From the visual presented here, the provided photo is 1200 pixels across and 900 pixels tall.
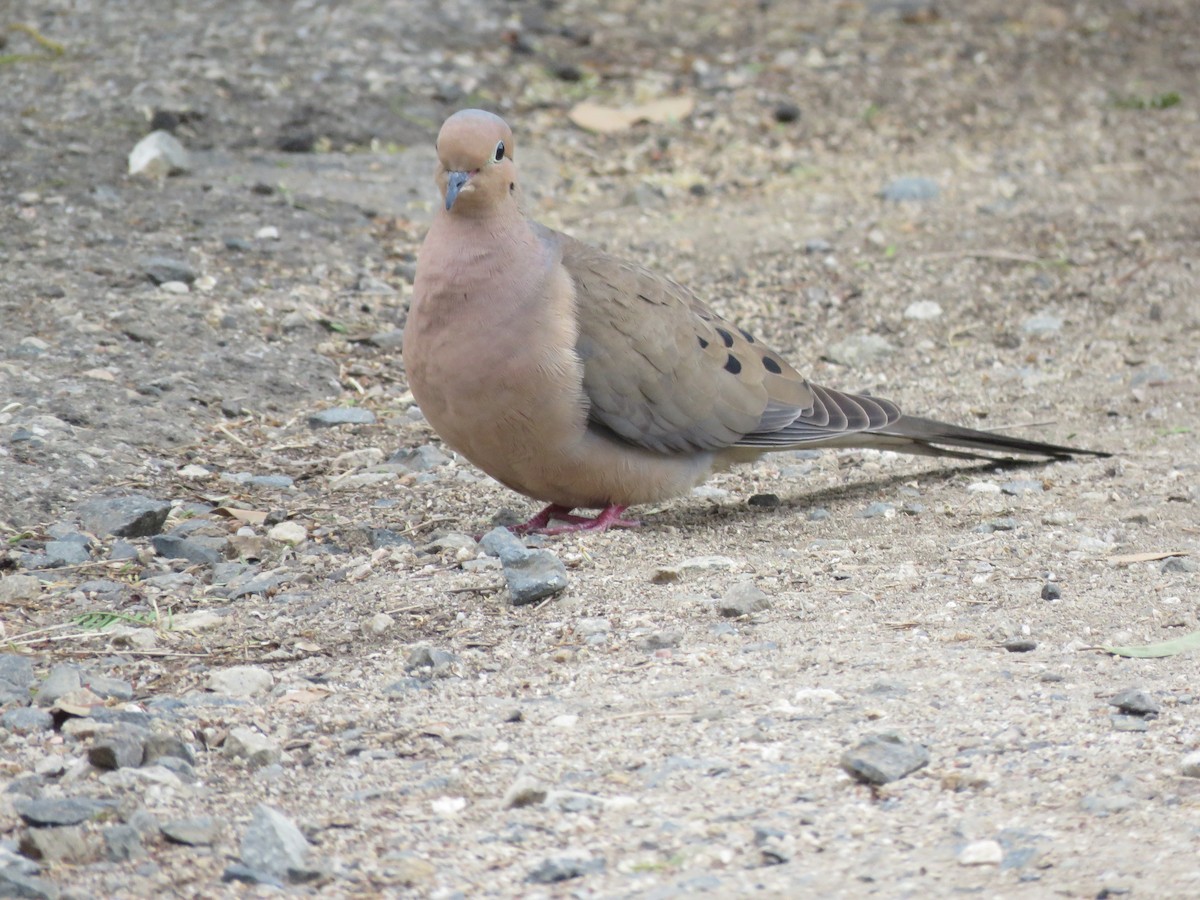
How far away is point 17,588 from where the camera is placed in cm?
400

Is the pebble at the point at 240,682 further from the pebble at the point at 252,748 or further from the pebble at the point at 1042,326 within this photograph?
the pebble at the point at 1042,326

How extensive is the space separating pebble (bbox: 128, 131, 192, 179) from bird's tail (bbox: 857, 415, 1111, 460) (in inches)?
151

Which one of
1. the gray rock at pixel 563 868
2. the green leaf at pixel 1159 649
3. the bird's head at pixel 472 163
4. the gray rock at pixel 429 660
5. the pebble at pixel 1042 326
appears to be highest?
the bird's head at pixel 472 163

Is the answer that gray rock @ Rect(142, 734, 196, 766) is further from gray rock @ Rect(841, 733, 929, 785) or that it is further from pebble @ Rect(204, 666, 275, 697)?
gray rock @ Rect(841, 733, 929, 785)

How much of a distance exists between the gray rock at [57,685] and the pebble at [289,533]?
3.75ft

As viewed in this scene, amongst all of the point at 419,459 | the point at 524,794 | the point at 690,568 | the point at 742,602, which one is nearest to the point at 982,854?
the point at 524,794

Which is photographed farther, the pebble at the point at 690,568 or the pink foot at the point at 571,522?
the pink foot at the point at 571,522

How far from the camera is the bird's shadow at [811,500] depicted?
4875 mm

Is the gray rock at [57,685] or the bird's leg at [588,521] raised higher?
the bird's leg at [588,521]

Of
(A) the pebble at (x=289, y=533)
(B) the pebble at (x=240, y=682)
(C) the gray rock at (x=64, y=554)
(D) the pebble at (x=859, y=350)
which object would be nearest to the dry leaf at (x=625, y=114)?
(D) the pebble at (x=859, y=350)

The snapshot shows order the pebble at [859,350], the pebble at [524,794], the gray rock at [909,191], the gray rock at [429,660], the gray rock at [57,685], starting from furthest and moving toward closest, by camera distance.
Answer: the gray rock at [909,191], the pebble at [859,350], the gray rock at [429,660], the gray rock at [57,685], the pebble at [524,794]

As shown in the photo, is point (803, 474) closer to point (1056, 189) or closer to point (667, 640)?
point (667, 640)

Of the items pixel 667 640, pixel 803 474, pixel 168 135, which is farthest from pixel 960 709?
pixel 168 135

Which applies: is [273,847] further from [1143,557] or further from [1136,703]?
[1143,557]
